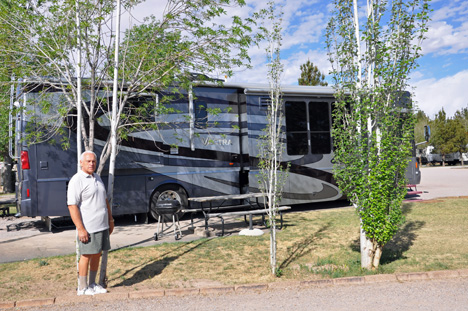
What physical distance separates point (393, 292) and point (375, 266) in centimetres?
97

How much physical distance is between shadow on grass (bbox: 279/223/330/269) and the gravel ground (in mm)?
1284

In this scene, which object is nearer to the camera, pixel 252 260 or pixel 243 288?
pixel 243 288

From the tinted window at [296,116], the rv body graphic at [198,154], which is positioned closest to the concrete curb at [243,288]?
the rv body graphic at [198,154]

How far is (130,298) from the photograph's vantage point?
532 centimetres

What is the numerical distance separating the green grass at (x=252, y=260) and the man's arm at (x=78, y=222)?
0.89 meters

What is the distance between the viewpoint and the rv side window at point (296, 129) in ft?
38.8

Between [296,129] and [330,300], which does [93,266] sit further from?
[296,129]

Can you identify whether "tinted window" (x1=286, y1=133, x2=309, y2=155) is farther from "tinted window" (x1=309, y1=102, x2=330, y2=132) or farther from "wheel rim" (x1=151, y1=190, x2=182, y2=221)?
"wheel rim" (x1=151, y1=190, x2=182, y2=221)

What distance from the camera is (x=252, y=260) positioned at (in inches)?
274

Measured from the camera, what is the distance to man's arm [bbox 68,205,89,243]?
518 cm

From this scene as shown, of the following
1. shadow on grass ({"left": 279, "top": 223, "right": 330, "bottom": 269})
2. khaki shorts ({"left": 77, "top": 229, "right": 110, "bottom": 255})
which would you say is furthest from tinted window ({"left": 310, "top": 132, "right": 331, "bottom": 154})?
khaki shorts ({"left": 77, "top": 229, "right": 110, "bottom": 255})

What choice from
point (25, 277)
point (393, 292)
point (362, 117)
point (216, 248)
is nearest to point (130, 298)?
point (25, 277)

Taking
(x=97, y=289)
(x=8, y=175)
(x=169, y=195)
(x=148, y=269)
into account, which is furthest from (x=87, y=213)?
(x=8, y=175)

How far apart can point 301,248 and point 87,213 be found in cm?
388
